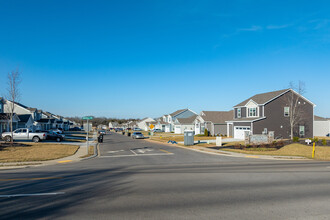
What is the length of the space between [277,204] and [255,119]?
33500 mm

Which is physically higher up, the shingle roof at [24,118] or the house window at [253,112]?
the house window at [253,112]

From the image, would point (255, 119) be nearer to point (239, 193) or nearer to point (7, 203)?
point (239, 193)

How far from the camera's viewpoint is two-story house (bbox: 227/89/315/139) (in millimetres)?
39594

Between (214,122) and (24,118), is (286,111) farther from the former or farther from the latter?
(24,118)

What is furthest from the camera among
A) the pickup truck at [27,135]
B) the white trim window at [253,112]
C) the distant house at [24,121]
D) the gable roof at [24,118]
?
the gable roof at [24,118]

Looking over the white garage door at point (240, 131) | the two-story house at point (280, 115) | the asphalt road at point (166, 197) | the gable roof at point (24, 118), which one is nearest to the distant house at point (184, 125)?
the white garage door at point (240, 131)

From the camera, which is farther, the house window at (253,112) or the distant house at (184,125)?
the distant house at (184,125)

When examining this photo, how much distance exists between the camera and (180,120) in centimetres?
7281

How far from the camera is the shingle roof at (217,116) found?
54888 millimetres

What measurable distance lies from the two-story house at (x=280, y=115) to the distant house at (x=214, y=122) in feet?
37.6

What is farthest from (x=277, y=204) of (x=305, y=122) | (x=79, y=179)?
(x=305, y=122)

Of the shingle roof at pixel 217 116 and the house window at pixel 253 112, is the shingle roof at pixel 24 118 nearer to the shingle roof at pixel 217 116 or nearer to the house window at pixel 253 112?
the shingle roof at pixel 217 116

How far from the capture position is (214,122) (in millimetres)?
54250

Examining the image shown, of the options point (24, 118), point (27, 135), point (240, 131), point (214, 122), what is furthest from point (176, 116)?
point (27, 135)
